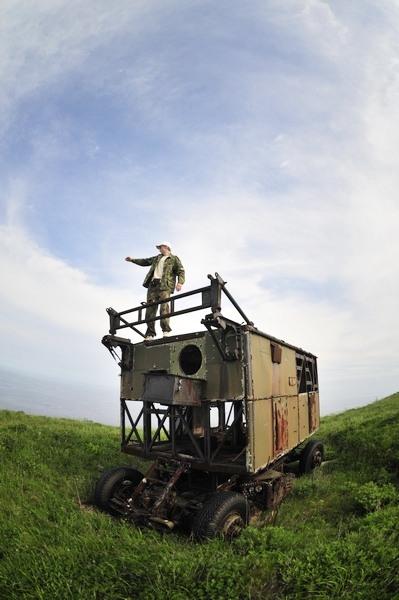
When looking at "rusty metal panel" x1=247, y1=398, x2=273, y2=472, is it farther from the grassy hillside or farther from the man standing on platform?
the man standing on platform

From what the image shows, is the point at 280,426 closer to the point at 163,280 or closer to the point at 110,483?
the point at 110,483

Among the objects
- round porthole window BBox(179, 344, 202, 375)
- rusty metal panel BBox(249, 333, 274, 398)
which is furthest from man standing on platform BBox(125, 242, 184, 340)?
rusty metal panel BBox(249, 333, 274, 398)

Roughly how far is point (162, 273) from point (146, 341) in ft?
5.49

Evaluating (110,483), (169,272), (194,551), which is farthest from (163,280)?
(194,551)

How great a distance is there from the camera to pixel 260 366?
25.3ft

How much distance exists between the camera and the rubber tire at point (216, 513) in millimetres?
5758

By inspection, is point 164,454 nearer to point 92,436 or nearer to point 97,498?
point 97,498

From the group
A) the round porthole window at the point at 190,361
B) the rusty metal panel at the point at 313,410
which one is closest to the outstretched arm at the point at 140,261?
the round porthole window at the point at 190,361

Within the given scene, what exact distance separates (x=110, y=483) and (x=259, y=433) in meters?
3.20

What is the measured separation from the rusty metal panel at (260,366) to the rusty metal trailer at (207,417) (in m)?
0.02

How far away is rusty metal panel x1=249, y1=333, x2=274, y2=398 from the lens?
7359 millimetres

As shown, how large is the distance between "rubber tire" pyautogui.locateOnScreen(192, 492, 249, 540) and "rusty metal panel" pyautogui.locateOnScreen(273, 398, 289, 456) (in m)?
1.86

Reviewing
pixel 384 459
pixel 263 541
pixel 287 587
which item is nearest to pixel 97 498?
pixel 263 541

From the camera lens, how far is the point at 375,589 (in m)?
4.10
